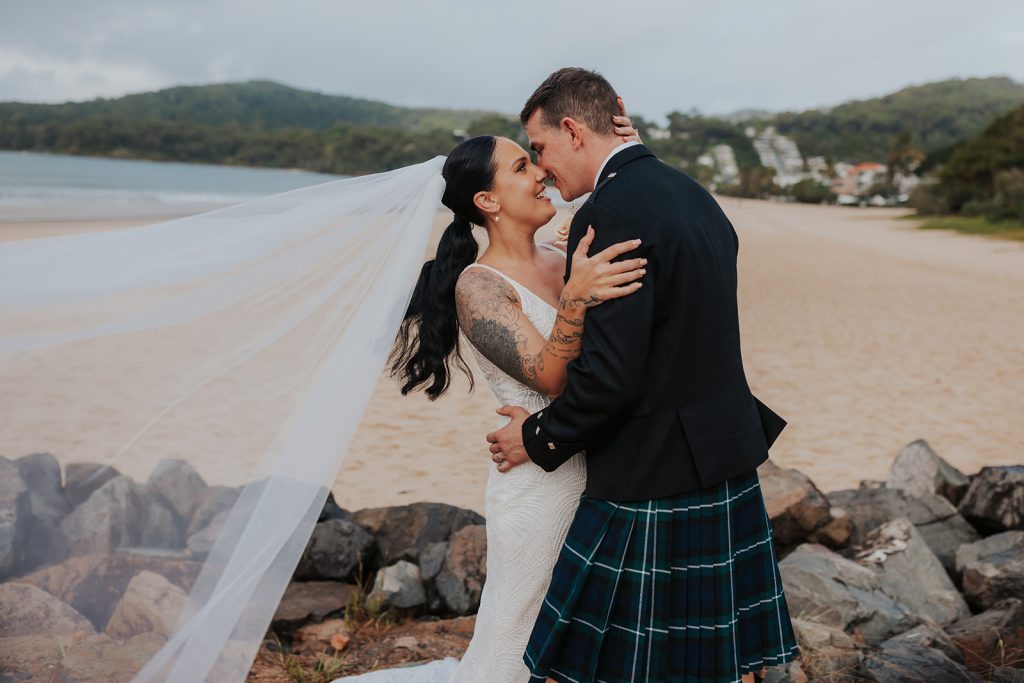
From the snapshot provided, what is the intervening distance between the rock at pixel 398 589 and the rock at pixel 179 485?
162 cm

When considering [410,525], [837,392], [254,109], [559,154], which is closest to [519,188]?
[559,154]

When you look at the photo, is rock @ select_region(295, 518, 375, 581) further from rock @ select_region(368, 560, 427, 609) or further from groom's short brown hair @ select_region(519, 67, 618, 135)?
groom's short brown hair @ select_region(519, 67, 618, 135)

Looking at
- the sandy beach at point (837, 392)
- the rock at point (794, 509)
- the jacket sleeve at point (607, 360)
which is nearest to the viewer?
the jacket sleeve at point (607, 360)

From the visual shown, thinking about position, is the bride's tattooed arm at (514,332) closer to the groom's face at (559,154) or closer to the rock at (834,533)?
the groom's face at (559,154)

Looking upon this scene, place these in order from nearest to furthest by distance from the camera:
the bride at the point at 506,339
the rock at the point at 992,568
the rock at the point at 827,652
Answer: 1. the bride at the point at 506,339
2. the rock at the point at 827,652
3. the rock at the point at 992,568

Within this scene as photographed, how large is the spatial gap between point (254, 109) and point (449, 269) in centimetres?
15795

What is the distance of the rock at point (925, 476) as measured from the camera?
19.2 feet

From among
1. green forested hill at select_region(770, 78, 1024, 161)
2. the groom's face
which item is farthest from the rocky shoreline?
green forested hill at select_region(770, 78, 1024, 161)

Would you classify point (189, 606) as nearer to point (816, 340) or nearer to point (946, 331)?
point (816, 340)

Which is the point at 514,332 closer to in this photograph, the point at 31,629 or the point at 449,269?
the point at 449,269

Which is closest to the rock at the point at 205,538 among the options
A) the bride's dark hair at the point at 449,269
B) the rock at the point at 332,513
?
the bride's dark hair at the point at 449,269

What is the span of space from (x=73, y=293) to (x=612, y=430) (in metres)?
1.72

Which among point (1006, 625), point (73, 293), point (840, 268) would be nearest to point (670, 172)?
point (73, 293)

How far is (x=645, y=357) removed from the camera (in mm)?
2102
